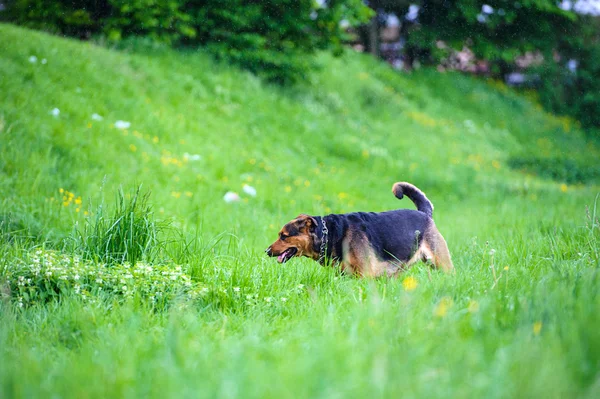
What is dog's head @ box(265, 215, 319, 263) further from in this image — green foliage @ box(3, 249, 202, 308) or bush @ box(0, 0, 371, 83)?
bush @ box(0, 0, 371, 83)

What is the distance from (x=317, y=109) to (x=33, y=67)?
6752mm

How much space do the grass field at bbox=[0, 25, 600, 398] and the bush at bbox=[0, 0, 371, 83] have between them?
653 mm

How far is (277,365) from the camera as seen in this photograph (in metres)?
2.24

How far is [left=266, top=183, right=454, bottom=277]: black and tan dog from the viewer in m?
4.59

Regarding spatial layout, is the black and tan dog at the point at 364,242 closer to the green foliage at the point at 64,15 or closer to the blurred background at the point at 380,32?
the blurred background at the point at 380,32

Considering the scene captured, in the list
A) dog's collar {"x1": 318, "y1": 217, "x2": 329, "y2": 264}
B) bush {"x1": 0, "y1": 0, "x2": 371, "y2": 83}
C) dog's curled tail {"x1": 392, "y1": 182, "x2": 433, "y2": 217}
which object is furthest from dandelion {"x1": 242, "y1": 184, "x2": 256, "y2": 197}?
bush {"x1": 0, "y1": 0, "x2": 371, "y2": 83}

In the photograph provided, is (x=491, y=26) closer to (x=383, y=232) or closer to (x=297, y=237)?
(x=383, y=232)

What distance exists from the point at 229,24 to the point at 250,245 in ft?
29.0

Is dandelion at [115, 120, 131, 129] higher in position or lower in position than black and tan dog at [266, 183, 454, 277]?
lower

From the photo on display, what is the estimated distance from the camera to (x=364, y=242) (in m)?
4.61

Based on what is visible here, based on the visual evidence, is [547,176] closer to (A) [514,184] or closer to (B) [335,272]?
(A) [514,184]

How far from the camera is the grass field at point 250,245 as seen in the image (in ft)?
7.04

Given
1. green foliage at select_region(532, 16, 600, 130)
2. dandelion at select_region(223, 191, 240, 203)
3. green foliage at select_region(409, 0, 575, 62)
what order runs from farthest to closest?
green foliage at select_region(532, 16, 600, 130) < green foliage at select_region(409, 0, 575, 62) < dandelion at select_region(223, 191, 240, 203)

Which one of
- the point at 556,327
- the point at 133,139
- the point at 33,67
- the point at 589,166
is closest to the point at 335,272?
the point at 556,327
